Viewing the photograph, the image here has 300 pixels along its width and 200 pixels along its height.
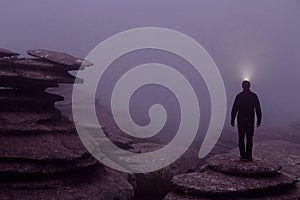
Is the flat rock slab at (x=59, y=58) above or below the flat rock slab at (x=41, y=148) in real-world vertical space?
above

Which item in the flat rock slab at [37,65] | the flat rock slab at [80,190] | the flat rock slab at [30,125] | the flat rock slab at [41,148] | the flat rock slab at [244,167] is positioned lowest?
the flat rock slab at [80,190]

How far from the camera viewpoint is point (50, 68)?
1478 cm

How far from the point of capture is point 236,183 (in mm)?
10852

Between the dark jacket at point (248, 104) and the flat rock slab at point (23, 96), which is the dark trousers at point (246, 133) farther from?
the flat rock slab at point (23, 96)

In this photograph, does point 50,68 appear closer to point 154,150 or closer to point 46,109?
point 46,109

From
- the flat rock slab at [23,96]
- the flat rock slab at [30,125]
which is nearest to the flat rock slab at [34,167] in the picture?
the flat rock slab at [30,125]

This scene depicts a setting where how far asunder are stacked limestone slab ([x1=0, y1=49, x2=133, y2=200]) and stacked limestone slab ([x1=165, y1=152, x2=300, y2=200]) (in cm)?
303

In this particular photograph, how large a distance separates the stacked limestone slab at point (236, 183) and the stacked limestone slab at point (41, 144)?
3032 millimetres

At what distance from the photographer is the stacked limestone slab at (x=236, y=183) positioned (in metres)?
10.6

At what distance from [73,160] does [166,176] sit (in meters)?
5.52

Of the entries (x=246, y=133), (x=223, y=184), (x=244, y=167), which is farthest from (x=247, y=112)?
(x=223, y=184)

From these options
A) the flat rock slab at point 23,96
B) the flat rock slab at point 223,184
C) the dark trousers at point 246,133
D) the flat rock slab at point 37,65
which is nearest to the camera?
the flat rock slab at point 223,184

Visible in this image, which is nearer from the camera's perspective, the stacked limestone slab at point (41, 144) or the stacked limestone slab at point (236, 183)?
the stacked limestone slab at point (236, 183)

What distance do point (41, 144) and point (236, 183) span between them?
682 centimetres
